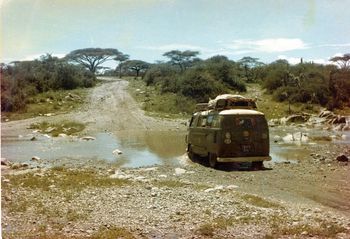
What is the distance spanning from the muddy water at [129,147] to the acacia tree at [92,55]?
4198 millimetres

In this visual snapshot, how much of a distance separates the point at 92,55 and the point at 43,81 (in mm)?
5920

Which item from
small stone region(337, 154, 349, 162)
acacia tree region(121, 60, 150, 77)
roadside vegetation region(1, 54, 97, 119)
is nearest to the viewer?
small stone region(337, 154, 349, 162)

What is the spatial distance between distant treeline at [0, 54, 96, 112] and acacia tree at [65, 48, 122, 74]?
2.64 feet

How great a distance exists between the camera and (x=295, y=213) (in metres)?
8.94

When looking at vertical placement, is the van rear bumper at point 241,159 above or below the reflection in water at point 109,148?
above

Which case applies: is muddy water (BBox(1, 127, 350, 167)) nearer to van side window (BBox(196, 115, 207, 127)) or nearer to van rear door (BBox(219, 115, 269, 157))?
van side window (BBox(196, 115, 207, 127))

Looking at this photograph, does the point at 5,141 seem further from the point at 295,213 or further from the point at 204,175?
the point at 295,213

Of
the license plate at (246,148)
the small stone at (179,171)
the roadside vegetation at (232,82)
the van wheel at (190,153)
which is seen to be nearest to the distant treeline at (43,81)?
the roadside vegetation at (232,82)

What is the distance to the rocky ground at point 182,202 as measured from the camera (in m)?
7.96

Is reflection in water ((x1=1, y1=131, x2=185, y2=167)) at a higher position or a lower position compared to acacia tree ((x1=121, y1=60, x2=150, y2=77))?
lower

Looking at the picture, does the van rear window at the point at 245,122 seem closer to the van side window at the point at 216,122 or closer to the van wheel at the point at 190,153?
the van side window at the point at 216,122

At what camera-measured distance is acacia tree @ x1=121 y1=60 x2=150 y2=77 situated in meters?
18.1

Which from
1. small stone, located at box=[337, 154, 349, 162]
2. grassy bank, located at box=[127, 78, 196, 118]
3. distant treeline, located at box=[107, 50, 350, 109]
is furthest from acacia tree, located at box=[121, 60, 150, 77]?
small stone, located at box=[337, 154, 349, 162]

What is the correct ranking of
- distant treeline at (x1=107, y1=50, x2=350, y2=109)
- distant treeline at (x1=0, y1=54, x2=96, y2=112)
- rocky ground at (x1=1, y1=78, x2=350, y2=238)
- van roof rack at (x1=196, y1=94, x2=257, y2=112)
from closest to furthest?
rocky ground at (x1=1, y1=78, x2=350, y2=238), van roof rack at (x1=196, y1=94, x2=257, y2=112), distant treeline at (x1=0, y1=54, x2=96, y2=112), distant treeline at (x1=107, y1=50, x2=350, y2=109)
